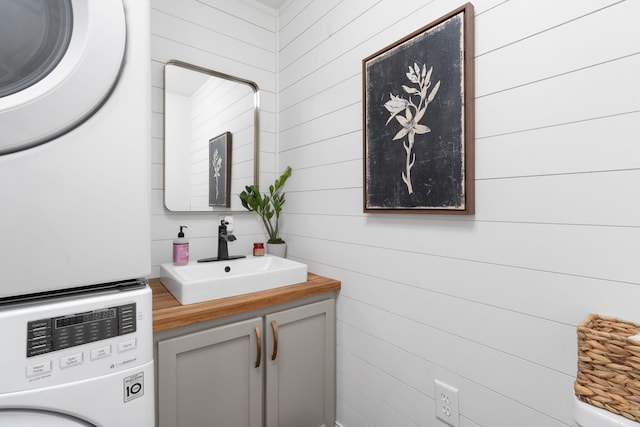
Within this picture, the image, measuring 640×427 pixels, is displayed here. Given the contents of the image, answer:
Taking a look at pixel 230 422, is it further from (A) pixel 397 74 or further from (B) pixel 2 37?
(A) pixel 397 74

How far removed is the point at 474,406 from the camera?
1.06 meters

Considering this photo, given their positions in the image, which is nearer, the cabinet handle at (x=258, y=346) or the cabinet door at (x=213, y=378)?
the cabinet door at (x=213, y=378)

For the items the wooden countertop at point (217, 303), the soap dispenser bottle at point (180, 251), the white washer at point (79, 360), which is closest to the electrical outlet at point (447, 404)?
the wooden countertop at point (217, 303)

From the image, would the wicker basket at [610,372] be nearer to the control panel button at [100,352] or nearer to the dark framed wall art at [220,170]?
the control panel button at [100,352]

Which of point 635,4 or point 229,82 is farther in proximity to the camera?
point 229,82

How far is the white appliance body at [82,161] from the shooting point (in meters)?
0.59

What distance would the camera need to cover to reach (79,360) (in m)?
0.64

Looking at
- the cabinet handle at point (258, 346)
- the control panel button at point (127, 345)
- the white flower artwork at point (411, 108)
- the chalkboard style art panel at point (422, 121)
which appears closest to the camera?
the control panel button at point (127, 345)

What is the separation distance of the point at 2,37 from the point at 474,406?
5.16 feet

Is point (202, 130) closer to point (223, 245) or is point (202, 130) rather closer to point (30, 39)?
point (223, 245)

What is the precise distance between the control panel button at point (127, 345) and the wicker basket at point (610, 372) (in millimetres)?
955

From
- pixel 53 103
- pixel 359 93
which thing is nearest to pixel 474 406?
pixel 359 93

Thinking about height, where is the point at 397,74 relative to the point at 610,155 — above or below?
above

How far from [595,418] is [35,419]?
1.09 metres
